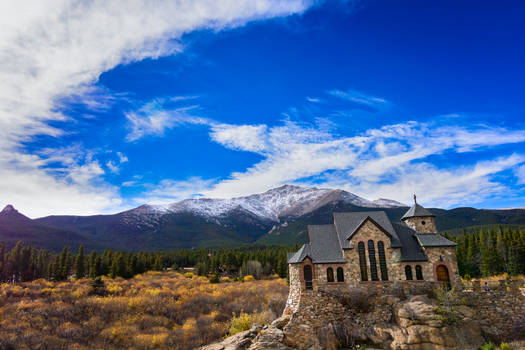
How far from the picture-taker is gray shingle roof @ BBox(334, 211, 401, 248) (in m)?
35.7

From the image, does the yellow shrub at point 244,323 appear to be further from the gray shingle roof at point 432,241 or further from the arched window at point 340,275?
the gray shingle roof at point 432,241

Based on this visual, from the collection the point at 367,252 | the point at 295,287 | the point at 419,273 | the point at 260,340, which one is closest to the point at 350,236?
the point at 367,252

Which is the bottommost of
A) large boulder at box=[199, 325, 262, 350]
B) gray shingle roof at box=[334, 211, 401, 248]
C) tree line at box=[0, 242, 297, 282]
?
large boulder at box=[199, 325, 262, 350]

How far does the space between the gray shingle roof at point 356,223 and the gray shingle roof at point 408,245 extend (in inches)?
41.1

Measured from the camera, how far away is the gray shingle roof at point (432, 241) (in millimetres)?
34562

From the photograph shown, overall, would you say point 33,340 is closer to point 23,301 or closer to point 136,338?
point 136,338

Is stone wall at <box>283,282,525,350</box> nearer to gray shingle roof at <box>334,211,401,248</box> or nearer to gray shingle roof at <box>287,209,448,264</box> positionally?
gray shingle roof at <box>287,209,448,264</box>

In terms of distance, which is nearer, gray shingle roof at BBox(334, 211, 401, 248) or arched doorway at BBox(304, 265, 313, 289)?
arched doorway at BBox(304, 265, 313, 289)

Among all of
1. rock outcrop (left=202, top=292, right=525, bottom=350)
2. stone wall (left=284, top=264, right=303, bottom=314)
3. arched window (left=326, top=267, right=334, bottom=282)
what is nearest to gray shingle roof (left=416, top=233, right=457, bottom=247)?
rock outcrop (left=202, top=292, right=525, bottom=350)

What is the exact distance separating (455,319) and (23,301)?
54.1 m

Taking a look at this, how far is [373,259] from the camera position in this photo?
115 feet

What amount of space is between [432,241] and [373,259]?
6.95 m

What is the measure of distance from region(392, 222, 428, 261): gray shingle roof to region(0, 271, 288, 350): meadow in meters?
18.7

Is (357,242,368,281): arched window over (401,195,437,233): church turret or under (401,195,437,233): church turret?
under
